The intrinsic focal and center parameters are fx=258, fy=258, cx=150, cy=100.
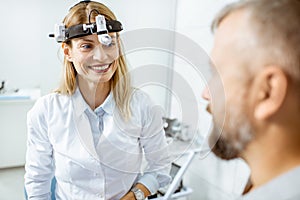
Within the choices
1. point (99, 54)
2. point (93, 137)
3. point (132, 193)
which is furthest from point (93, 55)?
point (132, 193)

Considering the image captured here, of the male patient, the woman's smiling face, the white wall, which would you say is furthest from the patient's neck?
the woman's smiling face

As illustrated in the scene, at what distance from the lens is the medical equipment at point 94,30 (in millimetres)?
617

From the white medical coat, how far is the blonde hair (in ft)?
0.07

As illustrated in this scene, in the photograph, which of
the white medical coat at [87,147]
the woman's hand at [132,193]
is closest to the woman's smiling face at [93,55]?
the white medical coat at [87,147]

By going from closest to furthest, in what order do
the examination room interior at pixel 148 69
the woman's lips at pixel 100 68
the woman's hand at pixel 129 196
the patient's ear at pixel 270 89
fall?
the patient's ear at pixel 270 89 < the examination room interior at pixel 148 69 < the woman's lips at pixel 100 68 < the woman's hand at pixel 129 196

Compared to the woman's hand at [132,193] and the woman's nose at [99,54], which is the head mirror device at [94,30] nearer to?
the woman's nose at [99,54]

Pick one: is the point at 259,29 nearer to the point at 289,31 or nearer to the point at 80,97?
the point at 289,31

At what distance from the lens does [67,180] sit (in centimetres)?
82

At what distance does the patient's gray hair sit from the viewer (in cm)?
27

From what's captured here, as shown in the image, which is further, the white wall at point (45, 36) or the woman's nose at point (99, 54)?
the white wall at point (45, 36)

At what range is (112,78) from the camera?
81 centimetres

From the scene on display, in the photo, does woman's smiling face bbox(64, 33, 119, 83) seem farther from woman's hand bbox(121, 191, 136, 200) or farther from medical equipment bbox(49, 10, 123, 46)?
woman's hand bbox(121, 191, 136, 200)

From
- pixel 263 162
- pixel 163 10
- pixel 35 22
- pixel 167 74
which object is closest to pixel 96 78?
pixel 167 74

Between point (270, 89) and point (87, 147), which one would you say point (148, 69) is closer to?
point (87, 147)
